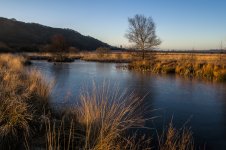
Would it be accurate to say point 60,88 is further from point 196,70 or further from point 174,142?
point 196,70

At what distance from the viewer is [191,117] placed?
11156 millimetres

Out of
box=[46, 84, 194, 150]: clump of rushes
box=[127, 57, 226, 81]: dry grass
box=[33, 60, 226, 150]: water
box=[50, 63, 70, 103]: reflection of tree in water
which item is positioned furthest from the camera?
box=[127, 57, 226, 81]: dry grass

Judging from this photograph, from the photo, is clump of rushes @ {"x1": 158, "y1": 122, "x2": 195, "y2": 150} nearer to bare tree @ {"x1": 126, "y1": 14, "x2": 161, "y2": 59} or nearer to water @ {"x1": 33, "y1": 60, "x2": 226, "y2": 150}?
water @ {"x1": 33, "y1": 60, "x2": 226, "y2": 150}

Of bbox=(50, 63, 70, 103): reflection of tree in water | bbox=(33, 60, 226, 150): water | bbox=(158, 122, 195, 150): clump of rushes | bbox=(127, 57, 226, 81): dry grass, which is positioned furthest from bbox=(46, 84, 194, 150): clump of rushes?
bbox=(127, 57, 226, 81): dry grass

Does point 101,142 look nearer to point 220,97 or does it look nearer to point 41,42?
point 220,97

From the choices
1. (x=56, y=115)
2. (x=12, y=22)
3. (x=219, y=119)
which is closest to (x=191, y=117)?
(x=219, y=119)

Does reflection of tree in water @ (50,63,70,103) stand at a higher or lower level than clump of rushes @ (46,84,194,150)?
lower

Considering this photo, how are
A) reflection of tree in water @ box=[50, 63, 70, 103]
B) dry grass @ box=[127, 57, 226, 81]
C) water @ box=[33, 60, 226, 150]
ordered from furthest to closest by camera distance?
dry grass @ box=[127, 57, 226, 81]
reflection of tree in water @ box=[50, 63, 70, 103]
water @ box=[33, 60, 226, 150]

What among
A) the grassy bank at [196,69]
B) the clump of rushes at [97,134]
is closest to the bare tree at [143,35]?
the grassy bank at [196,69]

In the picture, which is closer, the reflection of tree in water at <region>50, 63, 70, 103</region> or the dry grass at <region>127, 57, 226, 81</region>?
the reflection of tree in water at <region>50, 63, 70, 103</region>

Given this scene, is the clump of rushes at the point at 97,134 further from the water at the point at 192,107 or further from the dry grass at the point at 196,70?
the dry grass at the point at 196,70

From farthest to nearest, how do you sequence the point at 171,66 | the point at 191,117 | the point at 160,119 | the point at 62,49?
the point at 62,49 → the point at 171,66 → the point at 191,117 → the point at 160,119

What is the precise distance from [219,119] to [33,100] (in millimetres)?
6080

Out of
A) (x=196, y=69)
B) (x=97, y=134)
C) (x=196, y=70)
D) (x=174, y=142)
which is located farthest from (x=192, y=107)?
(x=196, y=69)
